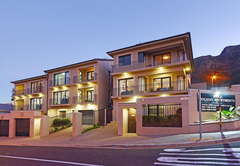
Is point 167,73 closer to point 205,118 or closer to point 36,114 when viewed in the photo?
point 205,118

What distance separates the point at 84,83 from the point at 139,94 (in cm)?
933

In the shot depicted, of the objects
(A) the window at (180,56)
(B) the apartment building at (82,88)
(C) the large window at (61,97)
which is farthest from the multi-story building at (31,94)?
(A) the window at (180,56)

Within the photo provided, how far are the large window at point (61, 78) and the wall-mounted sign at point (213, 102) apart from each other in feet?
73.1

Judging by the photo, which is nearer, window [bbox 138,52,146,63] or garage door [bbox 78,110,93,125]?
window [bbox 138,52,146,63]

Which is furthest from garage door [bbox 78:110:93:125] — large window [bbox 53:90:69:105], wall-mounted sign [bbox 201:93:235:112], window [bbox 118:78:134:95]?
wall-mounted sign [bbox 201:93:235:112]

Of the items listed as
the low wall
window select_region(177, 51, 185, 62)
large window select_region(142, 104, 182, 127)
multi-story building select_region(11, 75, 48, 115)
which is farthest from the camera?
multi-story building select_region(11, 75, 48, 115)

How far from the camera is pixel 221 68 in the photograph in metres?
72.4

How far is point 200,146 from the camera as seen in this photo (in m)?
9.80

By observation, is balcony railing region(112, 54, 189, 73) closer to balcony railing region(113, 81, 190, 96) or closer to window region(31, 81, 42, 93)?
balcony railing region(113, 81, 190, 96)

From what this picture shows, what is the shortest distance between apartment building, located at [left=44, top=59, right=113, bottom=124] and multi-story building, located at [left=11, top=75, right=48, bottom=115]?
1793 mm

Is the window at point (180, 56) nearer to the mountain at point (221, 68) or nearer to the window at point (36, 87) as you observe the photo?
the window at point (36, 87)

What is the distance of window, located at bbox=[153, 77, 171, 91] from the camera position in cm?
2481

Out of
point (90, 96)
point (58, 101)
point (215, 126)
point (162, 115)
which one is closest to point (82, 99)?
point (90, 96)

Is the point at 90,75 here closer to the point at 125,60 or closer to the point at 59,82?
the point at 59,82
